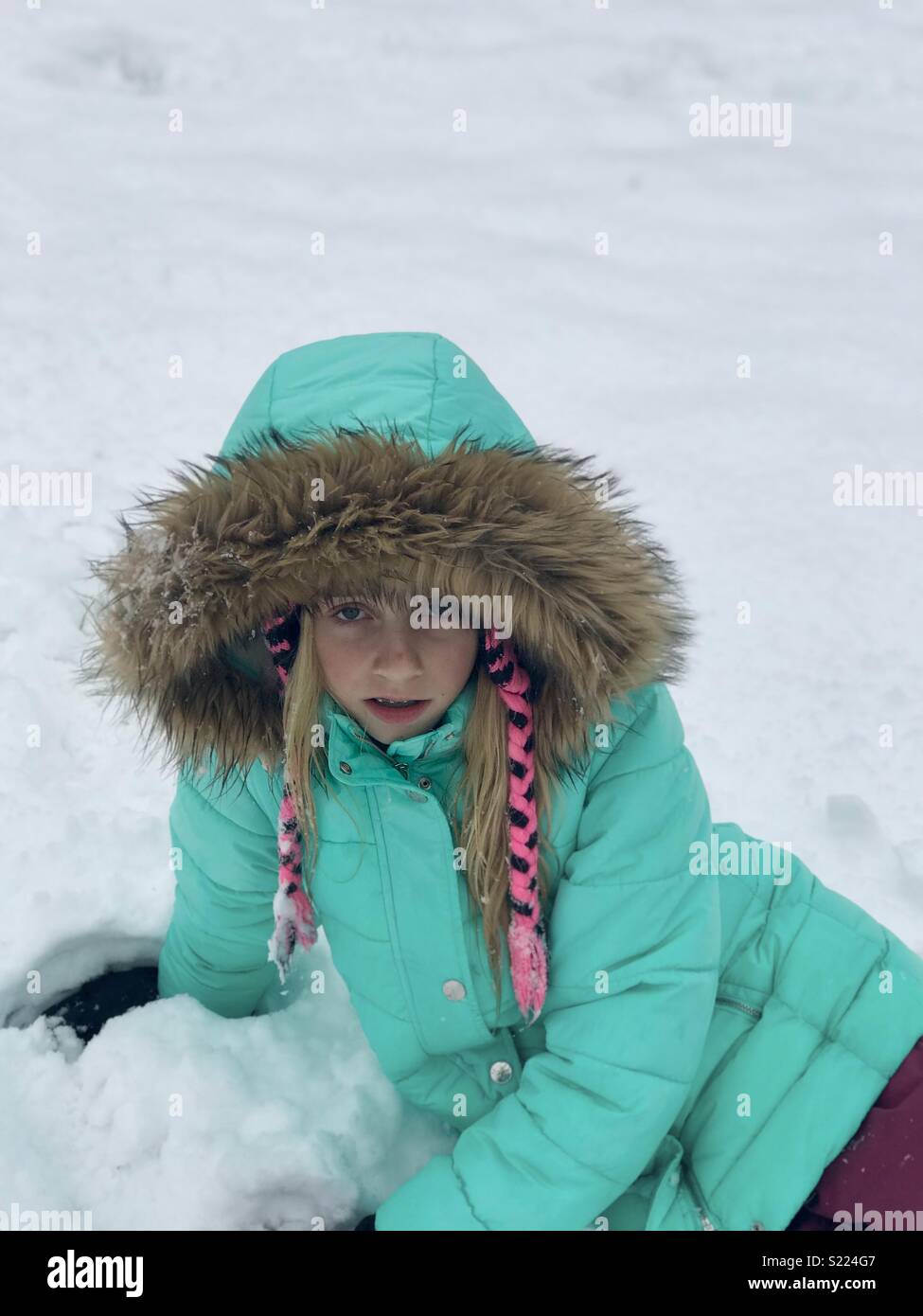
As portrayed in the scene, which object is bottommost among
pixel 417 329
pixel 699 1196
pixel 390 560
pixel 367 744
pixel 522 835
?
pixel 699 1196

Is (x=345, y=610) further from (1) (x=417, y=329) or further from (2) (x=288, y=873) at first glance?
(1) (x=417, y=329)

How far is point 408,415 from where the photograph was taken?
1.28m

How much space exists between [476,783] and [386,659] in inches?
10.1

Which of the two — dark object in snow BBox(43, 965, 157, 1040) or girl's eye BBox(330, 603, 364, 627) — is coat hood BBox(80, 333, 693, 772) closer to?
girl's eye BBox(330, 603, 364, 627)

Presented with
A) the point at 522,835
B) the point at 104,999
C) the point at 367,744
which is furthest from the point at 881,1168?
the point at 104,999

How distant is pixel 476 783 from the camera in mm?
1459

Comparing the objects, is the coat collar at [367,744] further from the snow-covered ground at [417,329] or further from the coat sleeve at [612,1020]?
the snow-covered ground at [417,329]

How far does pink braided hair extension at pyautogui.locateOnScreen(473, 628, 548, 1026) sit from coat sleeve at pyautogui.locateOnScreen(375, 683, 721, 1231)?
4 centimetres

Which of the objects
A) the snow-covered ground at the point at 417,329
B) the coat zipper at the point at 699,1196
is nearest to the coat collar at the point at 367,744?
the snow-covered ground at the point at 417,329

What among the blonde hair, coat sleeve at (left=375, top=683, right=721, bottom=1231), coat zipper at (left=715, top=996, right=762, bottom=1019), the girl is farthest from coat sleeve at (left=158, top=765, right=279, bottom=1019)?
coat zipper at (left=715, top=996, right=762, bottom=1019)

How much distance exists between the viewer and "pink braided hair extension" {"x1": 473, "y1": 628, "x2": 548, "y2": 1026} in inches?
55.6

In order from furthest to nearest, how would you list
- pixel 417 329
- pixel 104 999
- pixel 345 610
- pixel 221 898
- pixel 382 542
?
1. pixel 417 329
2. pixel 104 999
3. pixel 221 898
4. pixel 345 610
5. pixel 382 542

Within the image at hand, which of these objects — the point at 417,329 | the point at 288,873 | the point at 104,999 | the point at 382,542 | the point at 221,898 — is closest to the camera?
the point at 382,542

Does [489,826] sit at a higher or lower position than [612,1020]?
higher
